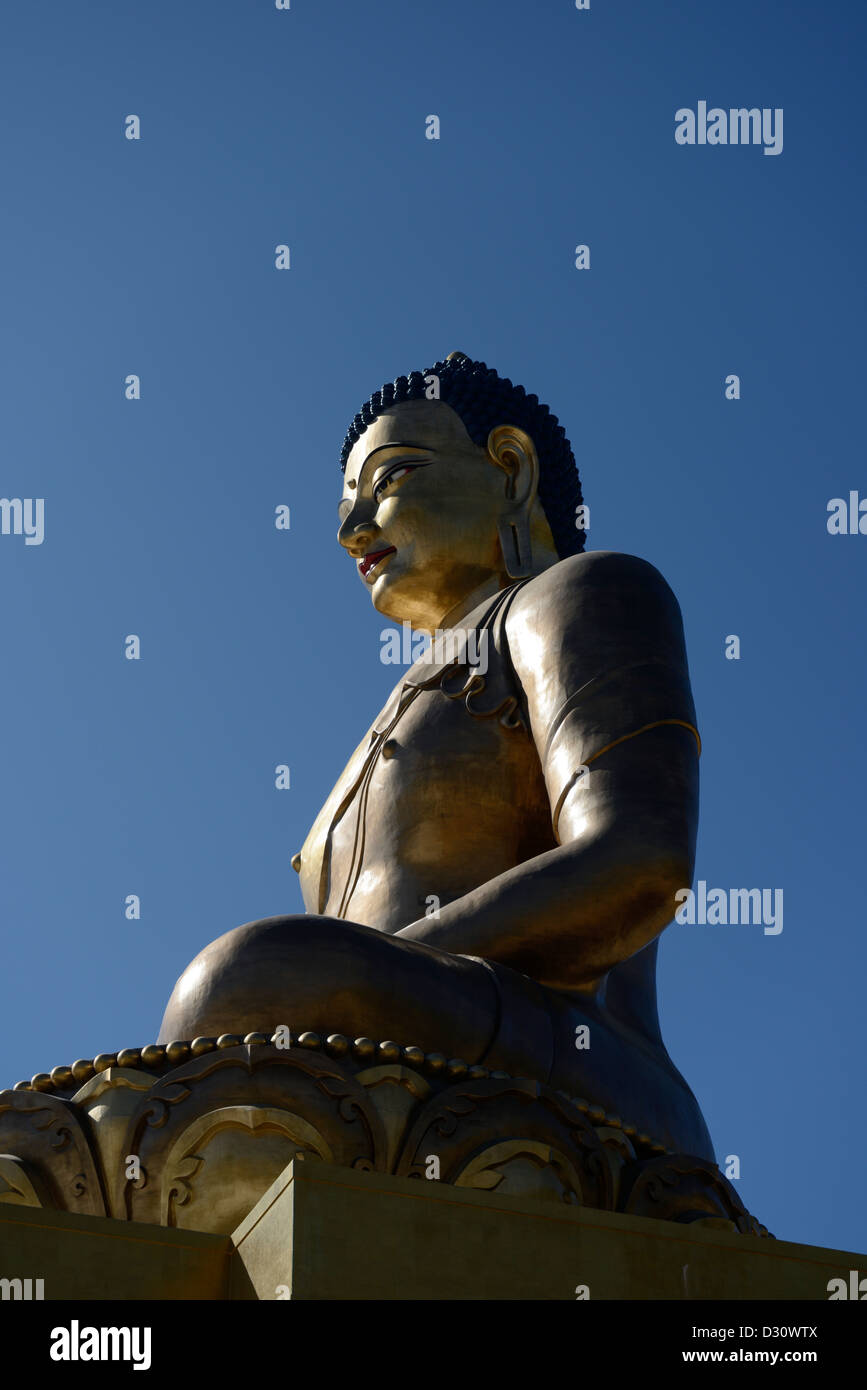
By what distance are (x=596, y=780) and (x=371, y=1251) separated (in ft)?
9.15

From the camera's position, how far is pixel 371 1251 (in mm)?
4742

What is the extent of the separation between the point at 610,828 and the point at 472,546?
7.39 feet

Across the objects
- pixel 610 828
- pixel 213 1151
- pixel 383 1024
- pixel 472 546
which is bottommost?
pixel 213 1151

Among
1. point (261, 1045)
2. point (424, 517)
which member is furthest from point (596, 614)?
point (261, 1045)

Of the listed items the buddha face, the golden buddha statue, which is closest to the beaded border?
the golden buddha statue

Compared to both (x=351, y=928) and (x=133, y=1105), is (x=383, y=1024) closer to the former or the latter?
(x=351, y=928)

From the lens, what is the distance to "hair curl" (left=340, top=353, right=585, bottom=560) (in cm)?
932

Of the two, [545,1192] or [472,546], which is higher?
[472,546]

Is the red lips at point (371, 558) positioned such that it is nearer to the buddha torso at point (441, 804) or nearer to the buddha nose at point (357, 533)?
the buddha nose at point (357, 533)

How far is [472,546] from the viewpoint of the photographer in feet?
29.4

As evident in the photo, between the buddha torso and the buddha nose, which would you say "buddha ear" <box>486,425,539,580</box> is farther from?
the buddha torso

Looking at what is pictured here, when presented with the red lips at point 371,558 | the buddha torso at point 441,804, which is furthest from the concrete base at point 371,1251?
the red lips at point 371,558
